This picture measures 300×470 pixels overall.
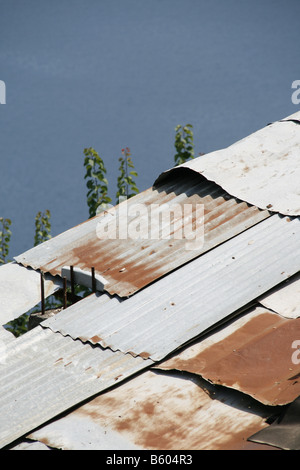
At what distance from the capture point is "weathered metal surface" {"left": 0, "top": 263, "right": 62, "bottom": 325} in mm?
5559

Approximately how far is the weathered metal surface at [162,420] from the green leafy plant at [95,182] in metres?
6.23

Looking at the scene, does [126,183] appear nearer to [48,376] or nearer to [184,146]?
[184,146]

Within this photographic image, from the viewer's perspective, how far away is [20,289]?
581cm

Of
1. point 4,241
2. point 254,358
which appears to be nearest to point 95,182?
point 4,241

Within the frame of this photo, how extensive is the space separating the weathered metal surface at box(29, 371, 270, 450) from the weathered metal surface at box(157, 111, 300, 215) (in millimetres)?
2103

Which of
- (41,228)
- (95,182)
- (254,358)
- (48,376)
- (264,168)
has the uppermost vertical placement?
(264,168)

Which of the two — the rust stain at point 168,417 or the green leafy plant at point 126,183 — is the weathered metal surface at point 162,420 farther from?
the green leafy plant at point 126,183

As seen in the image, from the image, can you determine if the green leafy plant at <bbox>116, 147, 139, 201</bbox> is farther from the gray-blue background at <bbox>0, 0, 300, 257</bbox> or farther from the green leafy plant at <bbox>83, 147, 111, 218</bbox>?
the gray-blue background at <bbox>0, 0, 300, 257</bbox>

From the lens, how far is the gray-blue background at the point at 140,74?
1351cm

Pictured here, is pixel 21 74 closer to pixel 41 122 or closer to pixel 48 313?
pixel 41 122

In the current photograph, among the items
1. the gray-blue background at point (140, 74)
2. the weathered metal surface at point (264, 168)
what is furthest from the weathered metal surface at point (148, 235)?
the gray-blue background at point (140, 74)

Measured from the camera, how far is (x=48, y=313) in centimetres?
573

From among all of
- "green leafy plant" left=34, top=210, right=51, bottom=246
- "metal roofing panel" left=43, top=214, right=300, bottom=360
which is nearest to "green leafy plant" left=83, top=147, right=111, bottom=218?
"green leafy plant" left=34, top=210, right=51, bottom=246

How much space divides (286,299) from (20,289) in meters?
2.35
